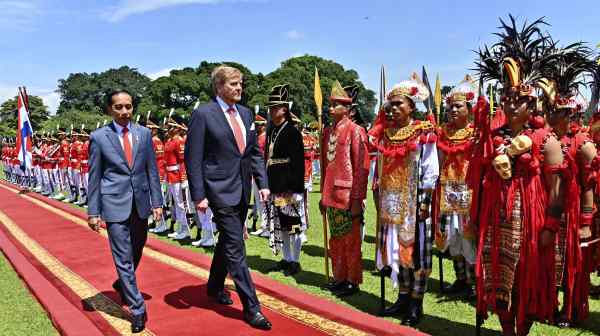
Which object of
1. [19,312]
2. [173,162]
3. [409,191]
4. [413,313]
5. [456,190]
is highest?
[173,162]

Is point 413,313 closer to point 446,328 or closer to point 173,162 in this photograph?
point 446,328

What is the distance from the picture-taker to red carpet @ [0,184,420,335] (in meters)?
4.20

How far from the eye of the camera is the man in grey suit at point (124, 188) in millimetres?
4254

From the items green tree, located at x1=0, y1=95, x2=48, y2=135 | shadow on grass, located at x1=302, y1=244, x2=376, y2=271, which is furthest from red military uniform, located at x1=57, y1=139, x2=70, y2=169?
green tree, located at x1=0, y1=95, x2=48, y2=135

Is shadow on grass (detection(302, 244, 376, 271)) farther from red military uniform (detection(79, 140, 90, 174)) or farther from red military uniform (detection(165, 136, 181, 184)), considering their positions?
red military uniform (detection(79, 140, 90, 174))

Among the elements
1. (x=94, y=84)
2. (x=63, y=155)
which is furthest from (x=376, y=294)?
(x=94, y=84)

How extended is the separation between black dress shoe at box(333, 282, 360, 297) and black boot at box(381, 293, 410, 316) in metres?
0.70

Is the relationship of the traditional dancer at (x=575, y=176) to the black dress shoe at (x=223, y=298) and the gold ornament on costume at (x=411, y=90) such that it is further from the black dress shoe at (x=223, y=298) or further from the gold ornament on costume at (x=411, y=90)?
the black dress shoe at (x=223, y=298)

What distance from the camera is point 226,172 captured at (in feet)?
14.0

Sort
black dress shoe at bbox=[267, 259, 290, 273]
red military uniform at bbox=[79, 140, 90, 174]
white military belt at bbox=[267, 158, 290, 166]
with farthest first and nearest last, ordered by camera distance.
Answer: red military uniform at bbox=[79, 140, 90, 174] → black dress shoe at bbox=[267, 259, 290, 273] → white military belt at bbox=[267, 158, 290, 166]

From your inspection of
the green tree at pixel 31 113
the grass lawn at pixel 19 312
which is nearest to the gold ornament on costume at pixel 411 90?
the grass lawn at pixel 19 312

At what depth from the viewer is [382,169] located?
448 cm

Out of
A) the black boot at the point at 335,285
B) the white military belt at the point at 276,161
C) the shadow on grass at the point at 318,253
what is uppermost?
the white military belt at the point at 276,161

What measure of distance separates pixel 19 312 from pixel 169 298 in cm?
147
